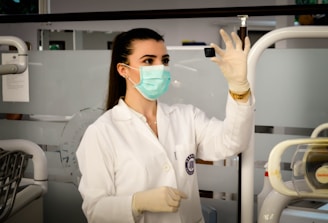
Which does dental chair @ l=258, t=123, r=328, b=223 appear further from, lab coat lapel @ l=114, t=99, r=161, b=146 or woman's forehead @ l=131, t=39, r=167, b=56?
woman's forehead @ l=131, t=39, r=167, b=56

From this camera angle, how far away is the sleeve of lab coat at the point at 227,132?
118cm

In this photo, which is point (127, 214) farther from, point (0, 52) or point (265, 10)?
point (0, 52)

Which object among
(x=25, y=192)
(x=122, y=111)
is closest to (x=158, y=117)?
(x=122, y=111)

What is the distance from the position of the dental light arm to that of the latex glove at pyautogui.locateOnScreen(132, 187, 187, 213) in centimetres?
82

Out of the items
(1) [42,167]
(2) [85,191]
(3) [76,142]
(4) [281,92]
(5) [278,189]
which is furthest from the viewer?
(3) [76,142]

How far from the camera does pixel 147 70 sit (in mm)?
1309

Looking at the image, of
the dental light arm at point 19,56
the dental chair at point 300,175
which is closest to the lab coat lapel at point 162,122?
the dental chair at point 300,175

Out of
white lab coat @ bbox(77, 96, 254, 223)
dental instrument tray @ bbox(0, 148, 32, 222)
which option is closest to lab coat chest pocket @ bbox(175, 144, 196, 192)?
white lab coat @ bbox(77, 96, 254, 223)

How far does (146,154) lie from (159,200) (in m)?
0.19

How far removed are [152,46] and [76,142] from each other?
842 mm

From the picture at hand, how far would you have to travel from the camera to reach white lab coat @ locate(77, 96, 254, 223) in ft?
3.97

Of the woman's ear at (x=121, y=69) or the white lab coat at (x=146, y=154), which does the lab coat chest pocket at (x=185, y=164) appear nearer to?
the white lab coat at (x=146, y=154)

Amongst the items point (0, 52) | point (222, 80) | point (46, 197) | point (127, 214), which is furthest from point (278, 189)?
point (0, 52)

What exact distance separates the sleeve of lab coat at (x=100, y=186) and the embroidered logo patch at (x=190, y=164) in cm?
24
